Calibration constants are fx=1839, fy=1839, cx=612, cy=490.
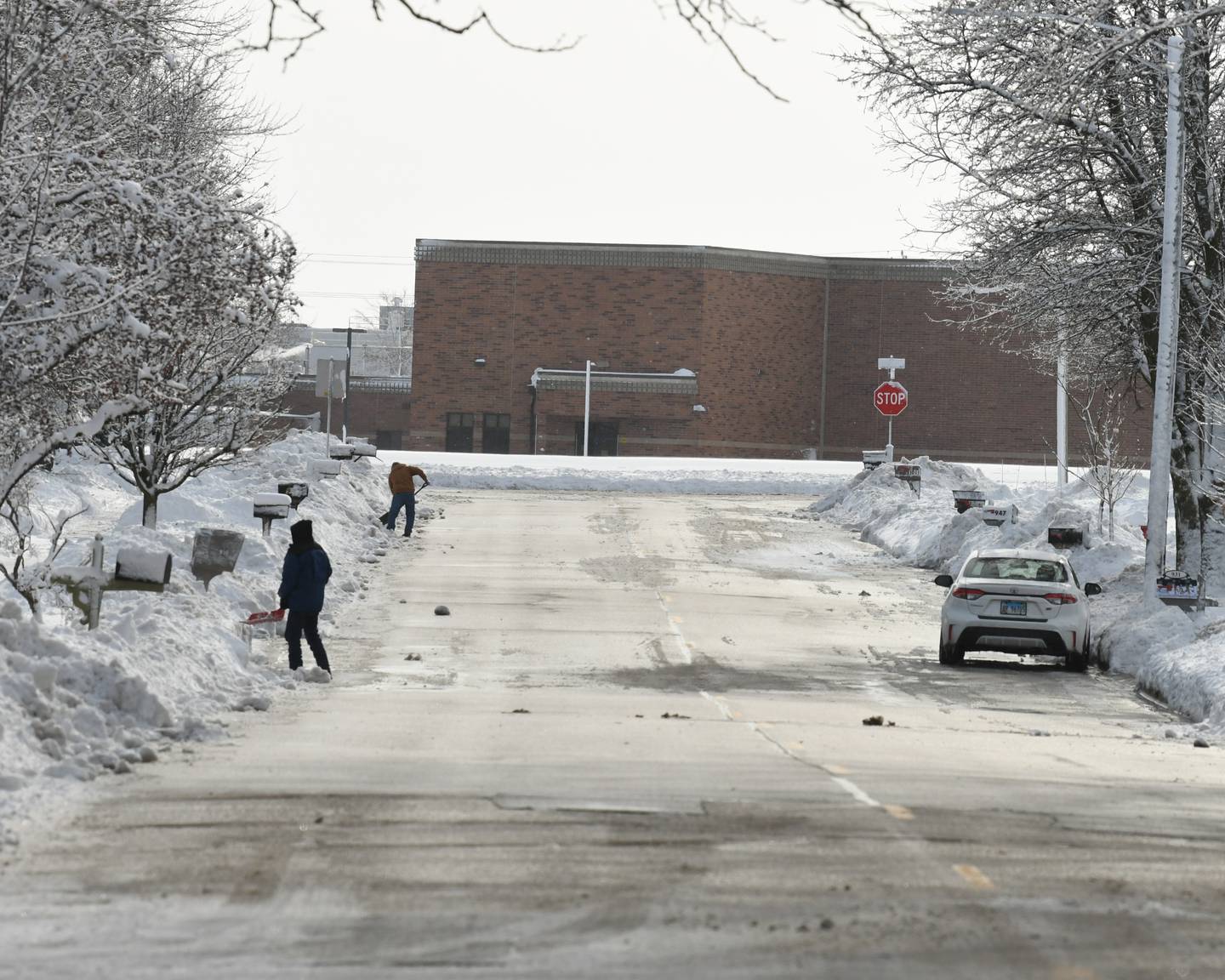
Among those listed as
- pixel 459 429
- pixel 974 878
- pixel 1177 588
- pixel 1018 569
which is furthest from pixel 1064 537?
pixel 459 429

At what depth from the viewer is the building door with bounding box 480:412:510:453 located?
81.1m

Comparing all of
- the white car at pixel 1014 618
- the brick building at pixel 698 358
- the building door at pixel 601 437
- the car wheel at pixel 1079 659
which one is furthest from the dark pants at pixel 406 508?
the building door at pixel 601 437

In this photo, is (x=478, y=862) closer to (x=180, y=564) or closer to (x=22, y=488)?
(x=180, y=564)

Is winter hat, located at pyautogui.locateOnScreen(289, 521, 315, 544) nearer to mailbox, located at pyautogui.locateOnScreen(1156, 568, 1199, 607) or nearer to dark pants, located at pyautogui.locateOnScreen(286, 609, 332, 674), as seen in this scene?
dark pants, located at pyautogui.locateOnScreen(286, 609, 332, 674)

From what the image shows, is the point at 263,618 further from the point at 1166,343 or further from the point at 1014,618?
the point at 1166,343

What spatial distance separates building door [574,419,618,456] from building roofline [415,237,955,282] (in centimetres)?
701

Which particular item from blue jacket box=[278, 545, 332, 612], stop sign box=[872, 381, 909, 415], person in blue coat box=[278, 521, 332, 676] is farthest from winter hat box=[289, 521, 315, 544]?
stop sign box=[872, 381, 909, 415]

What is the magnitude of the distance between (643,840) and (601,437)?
70812 millimetres

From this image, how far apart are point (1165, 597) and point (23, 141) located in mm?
15179

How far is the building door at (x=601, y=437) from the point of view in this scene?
79500mm

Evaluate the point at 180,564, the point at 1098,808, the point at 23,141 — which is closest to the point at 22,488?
the point at 180,564

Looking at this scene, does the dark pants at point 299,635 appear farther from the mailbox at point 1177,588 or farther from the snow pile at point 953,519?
the snow pile at point 953,519

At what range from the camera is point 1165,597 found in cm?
2330

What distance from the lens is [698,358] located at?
260 ft
